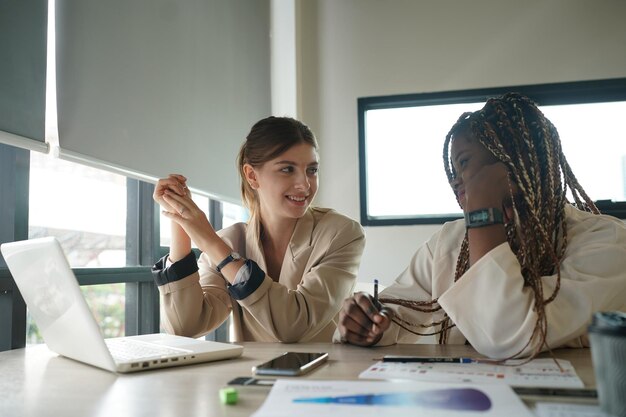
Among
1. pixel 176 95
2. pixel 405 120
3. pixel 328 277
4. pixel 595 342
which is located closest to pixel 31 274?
pixel 328 277

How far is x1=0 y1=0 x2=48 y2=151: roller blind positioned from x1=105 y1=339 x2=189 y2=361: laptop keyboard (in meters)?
0.57

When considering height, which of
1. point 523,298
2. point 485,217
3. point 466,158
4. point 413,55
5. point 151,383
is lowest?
point 151,383

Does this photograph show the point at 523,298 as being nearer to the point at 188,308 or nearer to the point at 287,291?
the point at 287,291

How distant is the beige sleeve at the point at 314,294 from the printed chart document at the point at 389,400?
0.58 m

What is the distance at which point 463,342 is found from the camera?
132 cm

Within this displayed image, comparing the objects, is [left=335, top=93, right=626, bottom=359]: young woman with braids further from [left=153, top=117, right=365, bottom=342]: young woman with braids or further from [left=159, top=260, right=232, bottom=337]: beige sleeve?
[left=159, top=260, right=232, bottom=337]: beige sleeve

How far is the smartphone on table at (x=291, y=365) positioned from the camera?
860 mm

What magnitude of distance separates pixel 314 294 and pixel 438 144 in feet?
6.14

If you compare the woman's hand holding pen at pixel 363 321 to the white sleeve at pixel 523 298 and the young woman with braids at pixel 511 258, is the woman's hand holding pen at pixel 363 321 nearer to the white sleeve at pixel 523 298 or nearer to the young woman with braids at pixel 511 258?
the young woman with braids at pixel 511 258

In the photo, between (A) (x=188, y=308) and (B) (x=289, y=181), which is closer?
(A) (x=188, y=308)

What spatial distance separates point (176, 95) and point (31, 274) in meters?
1.24

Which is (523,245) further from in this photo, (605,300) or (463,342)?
(463,342)

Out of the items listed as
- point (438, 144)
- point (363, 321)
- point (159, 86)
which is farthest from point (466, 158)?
point (438, 144)

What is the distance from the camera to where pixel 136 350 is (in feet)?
3.53
